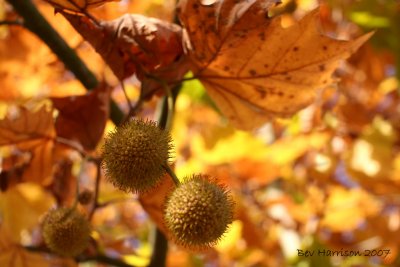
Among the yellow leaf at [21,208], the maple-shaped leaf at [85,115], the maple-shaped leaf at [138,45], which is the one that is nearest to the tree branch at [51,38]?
the maple-shaped leaf at [85,115]

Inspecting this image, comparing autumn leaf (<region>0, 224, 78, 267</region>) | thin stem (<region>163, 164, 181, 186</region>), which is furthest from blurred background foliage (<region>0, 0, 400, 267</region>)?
thin stem (<region>163, 164, 181, 186</region>)

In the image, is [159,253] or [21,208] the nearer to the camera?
[159,253]

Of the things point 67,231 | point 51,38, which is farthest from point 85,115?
point 67,231

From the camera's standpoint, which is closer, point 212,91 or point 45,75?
point 212,91

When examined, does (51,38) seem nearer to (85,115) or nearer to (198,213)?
(85,115)

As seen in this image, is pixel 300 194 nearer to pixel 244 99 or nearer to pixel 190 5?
pixel 244 99

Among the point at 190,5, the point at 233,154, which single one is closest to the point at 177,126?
the point at 233,154

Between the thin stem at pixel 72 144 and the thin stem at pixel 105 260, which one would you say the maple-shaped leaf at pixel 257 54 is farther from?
the thin stem at pixel 105 260
